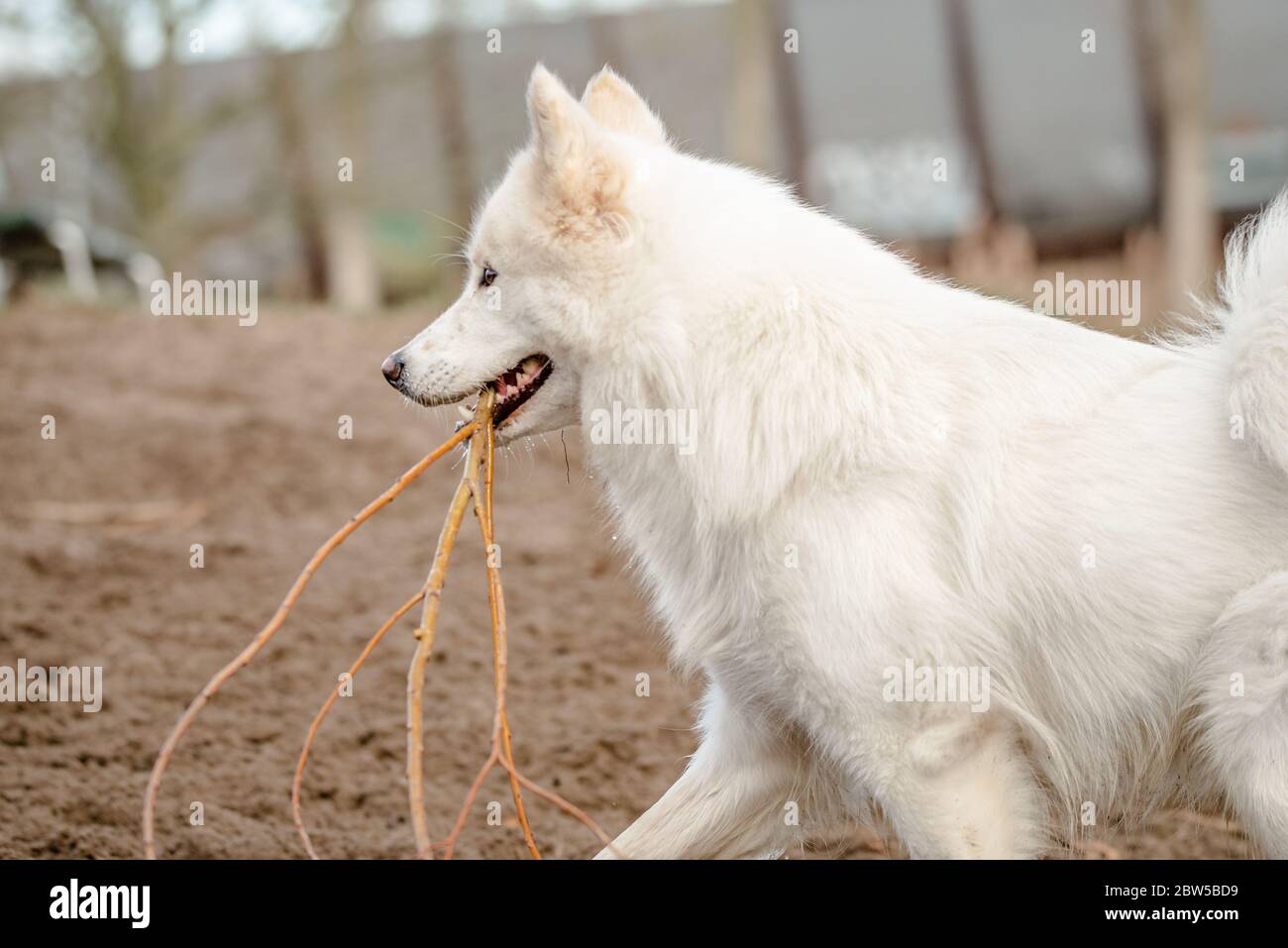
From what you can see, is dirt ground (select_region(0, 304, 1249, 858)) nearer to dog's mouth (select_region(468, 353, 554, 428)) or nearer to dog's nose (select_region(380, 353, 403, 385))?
dog's mouth (select_region(468, 353, 554, 428))

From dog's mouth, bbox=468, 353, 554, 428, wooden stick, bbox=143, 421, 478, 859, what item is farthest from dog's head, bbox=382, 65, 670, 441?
wooden stick, bbox=143, 421, 478, 859

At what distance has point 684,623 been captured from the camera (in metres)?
3.53

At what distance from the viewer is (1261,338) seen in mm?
3172

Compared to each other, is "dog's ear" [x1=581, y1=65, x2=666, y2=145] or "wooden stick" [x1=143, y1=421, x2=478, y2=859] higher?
"dog's ear" [x1=581, y1=65, x2=666, y2=145]

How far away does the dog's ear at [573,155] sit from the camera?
3.36 m

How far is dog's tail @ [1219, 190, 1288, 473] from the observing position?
3.07m

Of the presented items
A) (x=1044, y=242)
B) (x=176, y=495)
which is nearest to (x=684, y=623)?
(x=176, y=495)

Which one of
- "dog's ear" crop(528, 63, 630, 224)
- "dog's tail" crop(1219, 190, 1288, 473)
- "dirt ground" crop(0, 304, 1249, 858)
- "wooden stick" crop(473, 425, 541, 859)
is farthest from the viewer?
"dirt ground" crop(0, 304, 1249, 858)

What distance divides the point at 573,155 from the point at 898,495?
1.20 m

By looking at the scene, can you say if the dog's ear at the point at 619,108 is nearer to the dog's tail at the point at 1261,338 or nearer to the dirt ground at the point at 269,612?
the dirt ground at the point at 269,612

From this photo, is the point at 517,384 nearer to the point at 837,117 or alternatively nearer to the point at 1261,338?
the point at 1261,338

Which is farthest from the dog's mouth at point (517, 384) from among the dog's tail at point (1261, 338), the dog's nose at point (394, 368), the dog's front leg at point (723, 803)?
the dog's tail at point (1261, 338)
